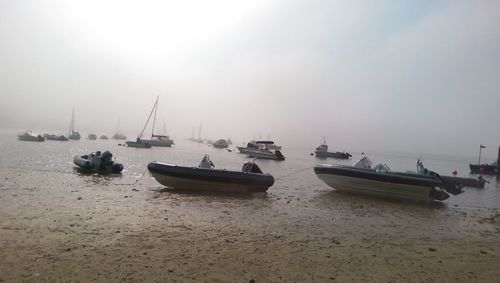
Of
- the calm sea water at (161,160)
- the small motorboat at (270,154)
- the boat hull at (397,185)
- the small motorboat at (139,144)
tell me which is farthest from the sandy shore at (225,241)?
the small motorboat at (139,144)

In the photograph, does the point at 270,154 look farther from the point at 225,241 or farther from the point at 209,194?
the point at 225,241

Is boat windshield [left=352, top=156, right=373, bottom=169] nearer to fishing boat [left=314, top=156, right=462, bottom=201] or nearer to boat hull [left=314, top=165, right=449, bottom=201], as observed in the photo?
fishing boat [left=314, top=156, right=462, bottom=201]

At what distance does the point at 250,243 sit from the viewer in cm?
919

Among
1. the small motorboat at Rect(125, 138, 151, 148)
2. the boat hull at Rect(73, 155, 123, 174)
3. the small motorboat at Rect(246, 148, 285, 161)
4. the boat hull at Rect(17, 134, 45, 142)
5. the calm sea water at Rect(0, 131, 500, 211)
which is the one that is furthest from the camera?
the boat hull at Rect(17, 134, 45, 142)

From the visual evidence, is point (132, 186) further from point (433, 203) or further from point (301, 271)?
point (433, 203)

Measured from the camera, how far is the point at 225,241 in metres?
9.24

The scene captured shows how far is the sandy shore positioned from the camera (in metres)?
6.82

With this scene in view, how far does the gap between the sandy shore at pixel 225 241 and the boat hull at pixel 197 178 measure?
94.2 inches

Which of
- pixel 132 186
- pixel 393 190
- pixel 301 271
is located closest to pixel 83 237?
pixel 301 271

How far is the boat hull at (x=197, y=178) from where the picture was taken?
1955 cm

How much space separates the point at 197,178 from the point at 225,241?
1058 centimetres

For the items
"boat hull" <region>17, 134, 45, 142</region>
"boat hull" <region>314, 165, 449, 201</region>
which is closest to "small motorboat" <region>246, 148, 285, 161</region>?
"boat hull" <region>314, 165, 449, 201</region>

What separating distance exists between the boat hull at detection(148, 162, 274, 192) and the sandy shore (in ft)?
7.85

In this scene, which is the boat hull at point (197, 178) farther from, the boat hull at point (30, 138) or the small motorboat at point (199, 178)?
the boat hull at point (30, 138)
